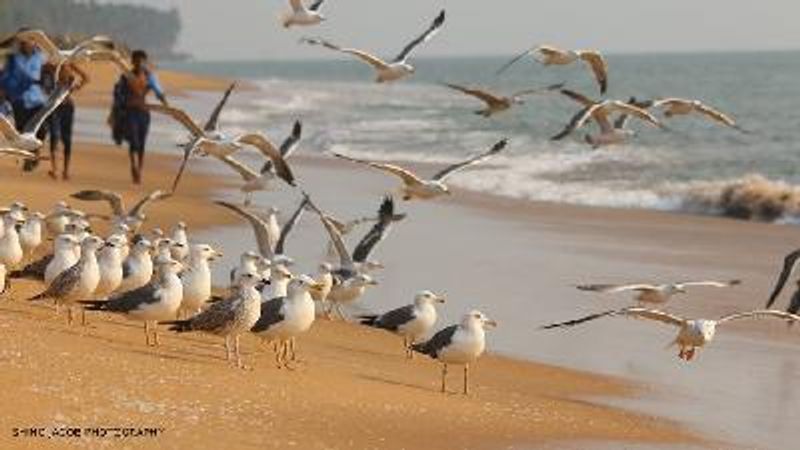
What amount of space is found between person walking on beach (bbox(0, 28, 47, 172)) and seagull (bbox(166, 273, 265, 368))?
8564 mm

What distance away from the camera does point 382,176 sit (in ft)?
102

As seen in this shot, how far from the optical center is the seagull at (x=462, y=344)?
11195 millimetres

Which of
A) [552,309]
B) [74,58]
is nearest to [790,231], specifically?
[552,309]

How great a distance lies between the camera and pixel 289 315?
1080 cm

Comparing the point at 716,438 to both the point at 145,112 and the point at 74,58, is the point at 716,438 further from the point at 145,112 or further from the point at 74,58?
the point at 145,112

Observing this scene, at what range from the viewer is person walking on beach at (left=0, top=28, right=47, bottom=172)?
1853 cm

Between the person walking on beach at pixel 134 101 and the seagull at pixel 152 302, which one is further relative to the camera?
the person walking on beach at pixel 134 101

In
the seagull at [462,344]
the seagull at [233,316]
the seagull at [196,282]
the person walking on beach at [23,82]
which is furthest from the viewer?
the person walking on beach at [23,82]

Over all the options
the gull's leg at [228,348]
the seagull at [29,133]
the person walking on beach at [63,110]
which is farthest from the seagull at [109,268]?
the person walking on beach at [63,110]

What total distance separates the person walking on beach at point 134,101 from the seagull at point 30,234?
5665 mm

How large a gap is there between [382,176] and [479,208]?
529cm

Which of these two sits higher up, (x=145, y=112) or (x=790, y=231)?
(x=145, y=112)

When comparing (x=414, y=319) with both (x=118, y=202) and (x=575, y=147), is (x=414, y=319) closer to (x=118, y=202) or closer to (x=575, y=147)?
(x=118, y=202)

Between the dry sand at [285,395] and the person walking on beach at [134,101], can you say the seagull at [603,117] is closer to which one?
the dry sand at [285,395]
